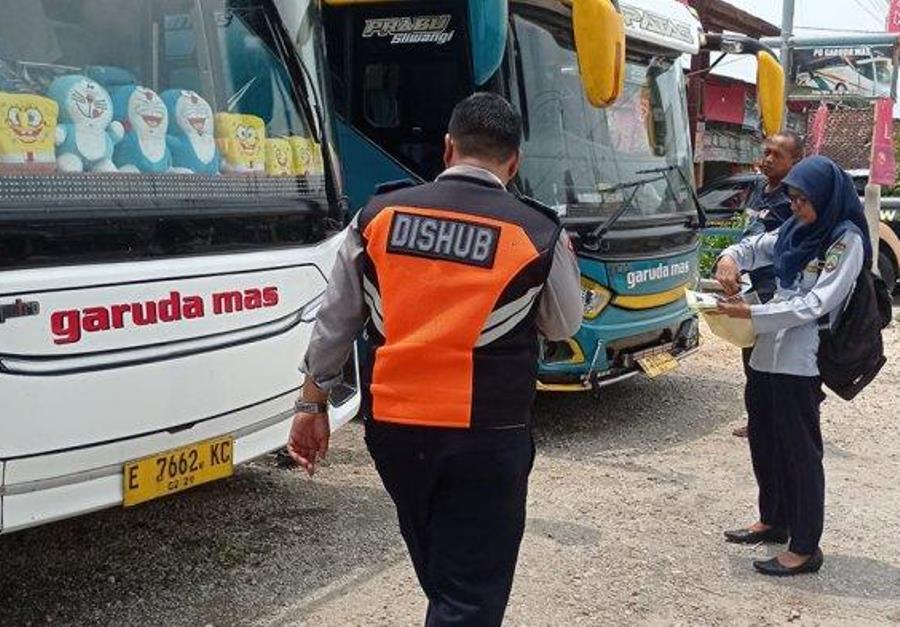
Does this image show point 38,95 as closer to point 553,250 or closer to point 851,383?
point 553,250

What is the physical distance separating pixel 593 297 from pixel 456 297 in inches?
147

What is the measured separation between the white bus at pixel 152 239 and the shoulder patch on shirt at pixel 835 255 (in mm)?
1983

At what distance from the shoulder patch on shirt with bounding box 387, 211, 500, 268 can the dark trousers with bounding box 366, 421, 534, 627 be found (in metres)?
0.42

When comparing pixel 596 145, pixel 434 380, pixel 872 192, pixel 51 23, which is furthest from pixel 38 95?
pixel 872 192

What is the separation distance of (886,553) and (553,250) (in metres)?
2.97

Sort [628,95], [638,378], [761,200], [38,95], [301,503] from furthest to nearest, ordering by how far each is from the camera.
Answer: [638,378], [628,95], [761,200], [301,503], [38,95]

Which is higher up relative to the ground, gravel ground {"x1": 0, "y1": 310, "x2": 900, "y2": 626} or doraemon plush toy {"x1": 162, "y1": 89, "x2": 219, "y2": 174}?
doraemon plush toy {"x1": 162, "y1": 89, "x2": 219, "y2": 174}

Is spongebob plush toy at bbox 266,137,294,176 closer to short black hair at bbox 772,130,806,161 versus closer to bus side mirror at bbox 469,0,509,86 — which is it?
bus side mirror at bbox 469,0,509,86

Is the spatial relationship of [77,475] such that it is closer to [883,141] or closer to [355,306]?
[355,306]

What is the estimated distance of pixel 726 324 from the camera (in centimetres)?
423

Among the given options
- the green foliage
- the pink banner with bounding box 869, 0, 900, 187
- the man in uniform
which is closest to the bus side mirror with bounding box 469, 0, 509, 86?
the man in uniform

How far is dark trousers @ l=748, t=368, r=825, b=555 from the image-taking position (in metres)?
4.16

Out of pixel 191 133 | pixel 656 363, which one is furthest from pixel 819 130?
pixel 191 133

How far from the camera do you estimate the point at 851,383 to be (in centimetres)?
416
